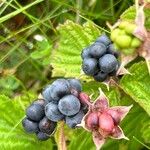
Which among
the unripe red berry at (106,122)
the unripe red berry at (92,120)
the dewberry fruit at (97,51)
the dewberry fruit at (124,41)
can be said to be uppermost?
the dewberry fruit at (124,41)

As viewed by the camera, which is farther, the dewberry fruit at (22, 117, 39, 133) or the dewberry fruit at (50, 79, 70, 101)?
the dewberry fruit at (22, 117, 39, 133)

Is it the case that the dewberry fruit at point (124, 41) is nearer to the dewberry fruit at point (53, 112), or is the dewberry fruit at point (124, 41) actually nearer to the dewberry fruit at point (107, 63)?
the dewberry fruit at point (107, 63)

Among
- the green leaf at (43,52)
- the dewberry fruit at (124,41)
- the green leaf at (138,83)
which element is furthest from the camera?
the green leaf at (43,52)

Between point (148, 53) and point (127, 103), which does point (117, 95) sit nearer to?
point (127, 103)

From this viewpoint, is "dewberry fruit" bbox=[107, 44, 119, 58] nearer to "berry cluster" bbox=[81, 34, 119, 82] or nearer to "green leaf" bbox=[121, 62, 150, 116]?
"berry cluster" bbox=[81, 34, 119, 82]

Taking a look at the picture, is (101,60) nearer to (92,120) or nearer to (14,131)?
(92,120)

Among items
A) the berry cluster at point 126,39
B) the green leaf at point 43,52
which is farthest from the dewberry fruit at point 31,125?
the green leaf at point 43,52

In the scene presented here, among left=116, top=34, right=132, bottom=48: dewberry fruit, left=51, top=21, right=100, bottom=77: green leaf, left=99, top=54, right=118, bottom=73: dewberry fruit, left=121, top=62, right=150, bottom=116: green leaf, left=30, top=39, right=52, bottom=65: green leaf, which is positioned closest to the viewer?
left=116, top=34, right=132, bottom=48: dewberry fruit

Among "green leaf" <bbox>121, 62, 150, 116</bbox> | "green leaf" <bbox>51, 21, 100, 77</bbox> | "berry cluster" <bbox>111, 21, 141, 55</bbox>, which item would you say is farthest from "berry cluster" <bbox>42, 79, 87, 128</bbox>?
"green leaf" <bbox>51, 21, 100, 77</bbox>

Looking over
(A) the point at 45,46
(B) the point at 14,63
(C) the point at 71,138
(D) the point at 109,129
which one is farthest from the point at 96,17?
(D) the point at 109,129
